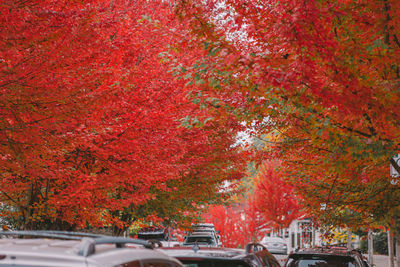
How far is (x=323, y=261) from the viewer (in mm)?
7414

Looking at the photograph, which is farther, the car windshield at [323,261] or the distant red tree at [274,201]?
the distant red tree at [274,201]

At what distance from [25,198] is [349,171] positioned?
8.59 meters

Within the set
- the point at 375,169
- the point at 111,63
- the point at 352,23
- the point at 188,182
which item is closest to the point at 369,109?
the point at 352,23

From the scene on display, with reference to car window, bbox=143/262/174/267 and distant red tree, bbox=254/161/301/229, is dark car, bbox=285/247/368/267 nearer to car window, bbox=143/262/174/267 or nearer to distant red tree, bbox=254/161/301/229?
car window, bbox=143/262/174/267

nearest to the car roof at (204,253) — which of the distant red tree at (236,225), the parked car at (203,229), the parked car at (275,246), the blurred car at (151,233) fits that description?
the parked car at (203,229)

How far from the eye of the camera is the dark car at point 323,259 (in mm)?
7281

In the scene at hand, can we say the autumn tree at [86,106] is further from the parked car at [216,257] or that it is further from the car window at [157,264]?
the car window at [157,264]

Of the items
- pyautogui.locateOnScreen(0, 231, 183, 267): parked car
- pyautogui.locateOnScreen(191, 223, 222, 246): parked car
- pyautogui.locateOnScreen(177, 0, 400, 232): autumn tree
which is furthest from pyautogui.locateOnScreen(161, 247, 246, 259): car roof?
pyautogui.locateOnScreen(191, 223, 222, 246): parked car

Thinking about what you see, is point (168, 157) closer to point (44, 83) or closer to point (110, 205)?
point (110, 205)

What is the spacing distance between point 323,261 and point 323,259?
4 cm

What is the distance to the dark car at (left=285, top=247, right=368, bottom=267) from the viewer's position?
728cm

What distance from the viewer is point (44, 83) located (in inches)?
274

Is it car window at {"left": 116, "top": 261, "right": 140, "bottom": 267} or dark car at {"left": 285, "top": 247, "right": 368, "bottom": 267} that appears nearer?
car window at {"left": 116, "top": 261, "right": 140, "bottom": 267}

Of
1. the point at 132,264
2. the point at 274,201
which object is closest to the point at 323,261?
the point at 132,264
